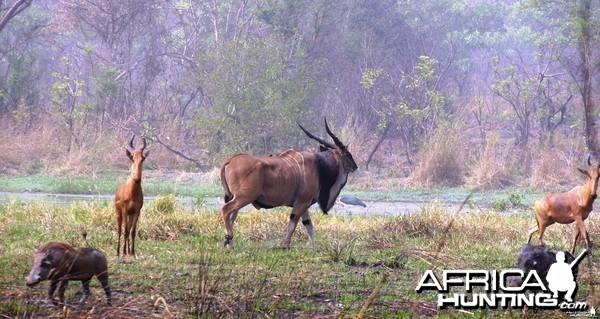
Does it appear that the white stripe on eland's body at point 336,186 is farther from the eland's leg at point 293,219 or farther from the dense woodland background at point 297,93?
the dense woodland background at point 297,93

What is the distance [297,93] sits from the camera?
867 inches

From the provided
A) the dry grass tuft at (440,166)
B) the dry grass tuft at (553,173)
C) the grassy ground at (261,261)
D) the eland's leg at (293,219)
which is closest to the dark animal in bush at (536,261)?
the grassy ground at (261,261)

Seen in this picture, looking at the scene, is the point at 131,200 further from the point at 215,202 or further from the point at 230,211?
the point at 215,202

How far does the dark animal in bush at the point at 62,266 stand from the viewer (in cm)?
507

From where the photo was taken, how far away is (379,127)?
25359 millimetres

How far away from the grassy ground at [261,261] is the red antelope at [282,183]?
29 cm

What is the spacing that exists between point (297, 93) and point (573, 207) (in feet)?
42.5

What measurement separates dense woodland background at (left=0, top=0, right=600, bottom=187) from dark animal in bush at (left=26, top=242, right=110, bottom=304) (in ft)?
49.5

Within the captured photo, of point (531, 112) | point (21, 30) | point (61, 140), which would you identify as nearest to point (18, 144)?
point (61, 140)

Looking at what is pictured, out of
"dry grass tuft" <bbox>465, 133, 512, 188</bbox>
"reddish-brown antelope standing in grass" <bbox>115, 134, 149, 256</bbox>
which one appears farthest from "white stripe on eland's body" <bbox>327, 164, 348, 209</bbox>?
"dry grass tuft" <bbox>465, 133, 512, 188</bbox>

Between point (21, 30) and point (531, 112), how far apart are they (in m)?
14.4

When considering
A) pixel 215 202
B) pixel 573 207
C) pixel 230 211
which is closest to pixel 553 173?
pixel 215 202

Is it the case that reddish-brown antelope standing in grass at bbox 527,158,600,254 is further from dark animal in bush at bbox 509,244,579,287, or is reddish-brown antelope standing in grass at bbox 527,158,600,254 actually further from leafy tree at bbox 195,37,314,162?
leafy tree at bbox 195,37,314,162

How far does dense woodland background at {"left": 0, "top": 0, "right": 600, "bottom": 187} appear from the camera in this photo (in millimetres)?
21562
